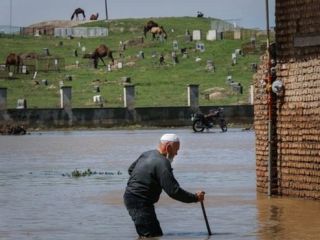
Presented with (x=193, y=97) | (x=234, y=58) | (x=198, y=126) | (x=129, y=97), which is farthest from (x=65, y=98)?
(x=234, y=58)

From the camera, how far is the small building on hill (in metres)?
19.6

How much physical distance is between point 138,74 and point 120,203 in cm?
6251

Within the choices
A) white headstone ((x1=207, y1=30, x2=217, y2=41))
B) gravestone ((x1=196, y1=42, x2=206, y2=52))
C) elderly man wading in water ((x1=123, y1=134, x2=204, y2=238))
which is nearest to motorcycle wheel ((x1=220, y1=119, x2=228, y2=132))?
gravestone ((x1=196, y1=42, x2=206, y2=52))

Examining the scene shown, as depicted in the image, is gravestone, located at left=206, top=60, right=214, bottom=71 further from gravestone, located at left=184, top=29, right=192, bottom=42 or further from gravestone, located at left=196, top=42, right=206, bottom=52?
gravestone, located at left=184, top=29, right=192, bottom=42

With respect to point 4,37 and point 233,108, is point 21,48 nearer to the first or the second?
point 4,37

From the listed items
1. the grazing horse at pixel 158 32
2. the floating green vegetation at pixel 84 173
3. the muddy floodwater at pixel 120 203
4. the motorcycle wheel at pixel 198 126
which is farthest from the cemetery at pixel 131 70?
the floating green vegetation at pixel 84 173

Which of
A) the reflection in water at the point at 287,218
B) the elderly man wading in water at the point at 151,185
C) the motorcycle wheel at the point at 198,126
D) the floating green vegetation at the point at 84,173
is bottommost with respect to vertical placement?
the motorcycle wheel at the point at 198,126

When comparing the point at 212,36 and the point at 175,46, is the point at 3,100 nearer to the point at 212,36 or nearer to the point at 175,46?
the point at 175,46

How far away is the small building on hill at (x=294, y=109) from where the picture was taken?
19641mm

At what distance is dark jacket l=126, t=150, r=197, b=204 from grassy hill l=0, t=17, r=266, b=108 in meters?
53.7

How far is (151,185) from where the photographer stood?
47.9 ft

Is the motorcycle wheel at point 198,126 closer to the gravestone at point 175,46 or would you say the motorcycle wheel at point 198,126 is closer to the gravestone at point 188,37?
the gravestone at point 175,46

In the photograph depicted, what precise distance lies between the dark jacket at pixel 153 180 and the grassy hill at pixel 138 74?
53674mm

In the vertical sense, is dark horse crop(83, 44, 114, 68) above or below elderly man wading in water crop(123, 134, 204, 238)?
above
